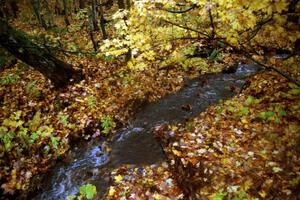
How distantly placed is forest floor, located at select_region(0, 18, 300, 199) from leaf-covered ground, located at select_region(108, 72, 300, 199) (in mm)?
20

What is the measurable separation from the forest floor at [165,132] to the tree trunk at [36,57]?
1.50 feet

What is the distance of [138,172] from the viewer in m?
6.29

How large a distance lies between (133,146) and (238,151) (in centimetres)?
277

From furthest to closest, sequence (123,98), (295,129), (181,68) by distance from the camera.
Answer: (181,68) → (123,98) → (295,129)

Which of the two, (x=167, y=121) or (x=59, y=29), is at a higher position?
(x=59, y=29)

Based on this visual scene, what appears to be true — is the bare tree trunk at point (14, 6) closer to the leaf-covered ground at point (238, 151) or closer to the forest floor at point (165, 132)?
the forest floor at point (165, 132)

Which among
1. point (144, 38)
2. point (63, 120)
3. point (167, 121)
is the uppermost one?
point (144, 38)

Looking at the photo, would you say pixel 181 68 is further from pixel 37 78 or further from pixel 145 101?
pixel 37 78

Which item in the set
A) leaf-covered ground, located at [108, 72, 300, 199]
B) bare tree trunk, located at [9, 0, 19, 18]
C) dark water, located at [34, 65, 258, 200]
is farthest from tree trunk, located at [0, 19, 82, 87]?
bare tree trunk, located at [9, 0, 19, 18]

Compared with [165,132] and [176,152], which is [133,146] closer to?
[165,132]

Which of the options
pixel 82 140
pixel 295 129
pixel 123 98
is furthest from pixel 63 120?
pixel 295 129

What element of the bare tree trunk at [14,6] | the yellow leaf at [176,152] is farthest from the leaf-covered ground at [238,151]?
the bare tree trunk at [14,6]

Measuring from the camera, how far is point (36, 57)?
28.3 ft

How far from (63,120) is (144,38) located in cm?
362
